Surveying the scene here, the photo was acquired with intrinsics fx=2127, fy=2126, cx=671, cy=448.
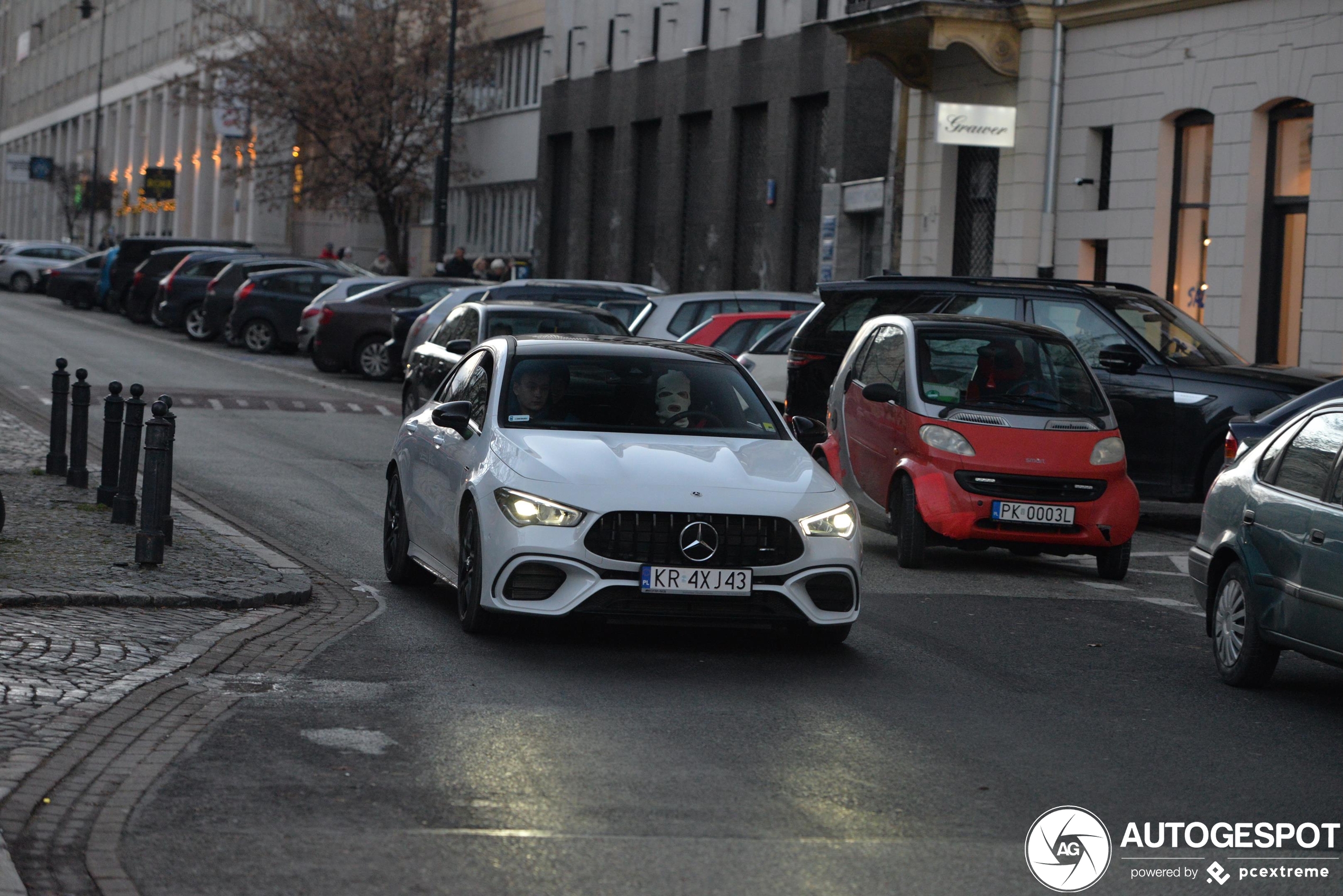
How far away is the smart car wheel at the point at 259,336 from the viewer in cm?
3881

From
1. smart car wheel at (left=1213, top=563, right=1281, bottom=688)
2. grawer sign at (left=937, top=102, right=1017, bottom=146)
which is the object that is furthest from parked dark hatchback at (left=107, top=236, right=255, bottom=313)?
smart car wheel at (left=1213, top=563, right=1281, bottom=688)

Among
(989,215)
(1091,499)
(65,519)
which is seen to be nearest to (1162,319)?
(1091,499)

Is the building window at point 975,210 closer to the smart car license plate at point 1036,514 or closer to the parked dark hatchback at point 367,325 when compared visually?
the parked dark hatchback at point 367,325

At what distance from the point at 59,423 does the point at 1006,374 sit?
721 centimetres

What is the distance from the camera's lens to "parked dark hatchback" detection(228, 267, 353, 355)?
38781 mm

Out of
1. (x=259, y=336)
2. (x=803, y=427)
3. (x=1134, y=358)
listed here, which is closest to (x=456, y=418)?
(x=803, y=427)

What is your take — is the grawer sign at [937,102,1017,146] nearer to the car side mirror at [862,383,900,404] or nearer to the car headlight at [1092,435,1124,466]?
the car side mirror at [862,383,900,404]

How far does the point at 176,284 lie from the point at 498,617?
33676mm

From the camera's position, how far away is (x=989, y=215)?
31344 millimetres

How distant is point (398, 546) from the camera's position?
38.5 feet

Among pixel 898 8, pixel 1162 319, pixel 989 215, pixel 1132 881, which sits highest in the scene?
pixel 898 8

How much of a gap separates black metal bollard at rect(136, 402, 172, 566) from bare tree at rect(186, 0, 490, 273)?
153 ft

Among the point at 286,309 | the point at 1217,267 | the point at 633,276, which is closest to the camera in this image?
the point at 1217,267

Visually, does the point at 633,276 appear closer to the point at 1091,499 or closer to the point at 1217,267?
the point at 1217,267
